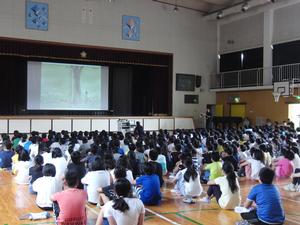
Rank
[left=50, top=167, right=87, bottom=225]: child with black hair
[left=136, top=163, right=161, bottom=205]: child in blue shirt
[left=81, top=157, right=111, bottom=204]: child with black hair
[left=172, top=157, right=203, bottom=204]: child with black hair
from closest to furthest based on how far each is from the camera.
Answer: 1. [left=50, top=167, right=87, bottom=225]: child with black hair
2. [left=81, top=157, right=111, bottom=204]: child with black hair
3. [left=136, top=163, right=161, bottom=205]: child in blue shirt
4. [left=172, top=157, right=203, bottom=204]: child with black hair

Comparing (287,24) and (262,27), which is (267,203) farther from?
(262,27)

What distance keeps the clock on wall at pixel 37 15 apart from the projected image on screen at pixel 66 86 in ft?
6.79

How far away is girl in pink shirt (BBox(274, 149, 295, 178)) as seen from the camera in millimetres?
7514

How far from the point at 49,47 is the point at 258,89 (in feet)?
34.4

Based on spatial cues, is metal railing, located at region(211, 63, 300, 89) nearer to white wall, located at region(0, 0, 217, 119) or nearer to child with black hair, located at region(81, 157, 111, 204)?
white wall, located at region(0, 0, 217, 119)

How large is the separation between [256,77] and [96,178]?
49.5 ft

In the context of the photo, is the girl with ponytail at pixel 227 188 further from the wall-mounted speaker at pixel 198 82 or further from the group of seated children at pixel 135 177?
the wall-mounted speaker at pixel 198 82

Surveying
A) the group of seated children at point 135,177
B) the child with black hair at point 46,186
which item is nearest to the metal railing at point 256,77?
the group of seated children at point 135,177

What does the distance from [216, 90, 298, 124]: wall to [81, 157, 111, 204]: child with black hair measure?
1355cm

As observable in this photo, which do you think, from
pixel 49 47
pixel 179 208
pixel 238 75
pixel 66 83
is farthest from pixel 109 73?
pixel 179 208

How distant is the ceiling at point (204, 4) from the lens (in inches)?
760

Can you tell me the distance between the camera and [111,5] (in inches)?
691

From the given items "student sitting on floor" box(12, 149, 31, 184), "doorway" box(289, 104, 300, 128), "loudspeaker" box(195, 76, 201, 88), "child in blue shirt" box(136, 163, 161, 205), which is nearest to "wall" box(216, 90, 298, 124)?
"doorway" box(289, 104, 300, 128)

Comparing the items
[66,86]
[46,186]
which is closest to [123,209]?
[46,186]
